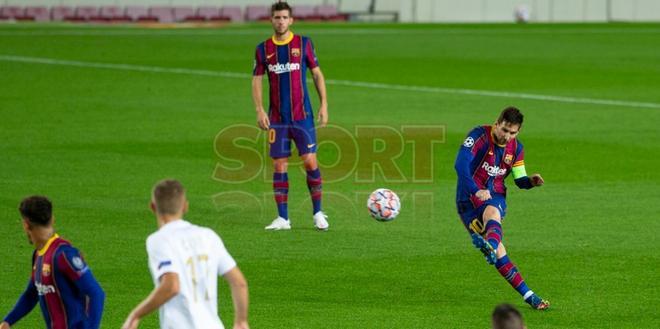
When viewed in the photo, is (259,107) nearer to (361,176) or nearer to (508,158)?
(508,158)

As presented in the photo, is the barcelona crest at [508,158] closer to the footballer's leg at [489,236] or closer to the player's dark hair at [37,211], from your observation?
the footballer's leg at [489,236]

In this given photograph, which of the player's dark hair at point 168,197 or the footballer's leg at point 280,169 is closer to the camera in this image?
the player's dark hair at point 168,197

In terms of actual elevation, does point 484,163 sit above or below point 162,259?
below

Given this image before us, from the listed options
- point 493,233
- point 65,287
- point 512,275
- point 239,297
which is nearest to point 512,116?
point 493,233

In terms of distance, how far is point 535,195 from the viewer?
17719mm

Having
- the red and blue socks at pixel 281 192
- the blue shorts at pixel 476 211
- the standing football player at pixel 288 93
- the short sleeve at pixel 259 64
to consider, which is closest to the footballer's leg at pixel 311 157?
the standing football player at pixel 288 93

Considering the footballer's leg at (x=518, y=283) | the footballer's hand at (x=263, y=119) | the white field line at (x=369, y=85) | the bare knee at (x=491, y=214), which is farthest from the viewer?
the white field line at (x=369, y=85)

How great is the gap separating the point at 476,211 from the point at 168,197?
513 centimetres

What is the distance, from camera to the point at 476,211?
1195 centimetres

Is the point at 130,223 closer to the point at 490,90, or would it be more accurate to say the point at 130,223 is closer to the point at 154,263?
the point at 154,263

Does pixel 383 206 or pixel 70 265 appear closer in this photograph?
pixel 70 265

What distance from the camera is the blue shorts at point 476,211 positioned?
39.0 feet

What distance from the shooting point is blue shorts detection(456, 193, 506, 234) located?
468 inches

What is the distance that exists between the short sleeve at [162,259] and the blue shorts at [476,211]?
509cm
